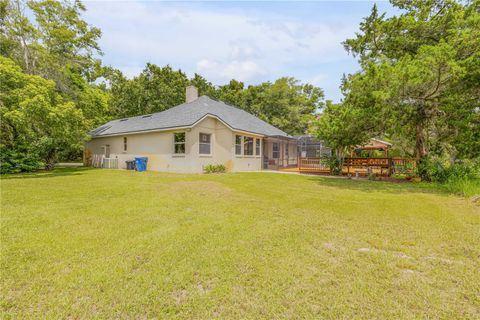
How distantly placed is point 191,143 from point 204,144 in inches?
43.8

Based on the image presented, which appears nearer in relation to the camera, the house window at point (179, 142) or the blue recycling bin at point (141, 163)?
the house window at point (179, 142)

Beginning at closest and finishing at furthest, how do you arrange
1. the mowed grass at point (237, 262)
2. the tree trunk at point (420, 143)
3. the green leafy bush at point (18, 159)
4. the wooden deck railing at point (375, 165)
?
the mowed grass at point (237, 262) < the tree trunk at point (420, 143) < the wooden deck railing at point (375, 165) < the green leafy bush at point (18, 159)

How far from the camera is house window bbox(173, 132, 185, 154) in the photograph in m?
15.1

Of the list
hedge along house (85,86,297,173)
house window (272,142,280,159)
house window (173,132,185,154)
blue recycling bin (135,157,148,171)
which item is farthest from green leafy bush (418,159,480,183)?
blue recycling bin (135,157,148,171)

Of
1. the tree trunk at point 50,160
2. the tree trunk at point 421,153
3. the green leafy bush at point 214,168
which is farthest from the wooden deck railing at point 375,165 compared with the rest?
the tree trunk at point 50,160

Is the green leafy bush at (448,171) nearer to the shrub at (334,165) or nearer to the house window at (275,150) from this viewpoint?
the shrub at (334,165)

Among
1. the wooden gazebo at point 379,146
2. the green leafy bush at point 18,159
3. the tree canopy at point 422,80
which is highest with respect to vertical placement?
the tree canopy at point 422,80

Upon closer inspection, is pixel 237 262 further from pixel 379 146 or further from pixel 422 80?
pixel 379 146

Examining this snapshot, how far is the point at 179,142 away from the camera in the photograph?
50.0ft

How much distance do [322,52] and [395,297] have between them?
1371 centimetres

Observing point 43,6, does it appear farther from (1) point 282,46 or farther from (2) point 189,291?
(2) point 189,291

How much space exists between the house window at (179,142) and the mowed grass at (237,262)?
9295 millimetres

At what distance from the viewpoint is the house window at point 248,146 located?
18.3 metres

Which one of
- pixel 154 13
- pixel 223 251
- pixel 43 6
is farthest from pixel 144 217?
pixel 43 6
